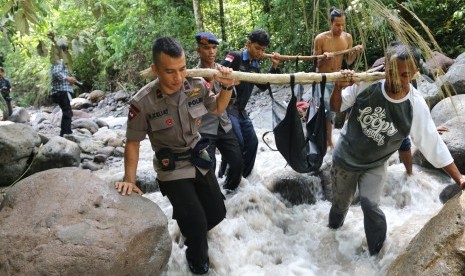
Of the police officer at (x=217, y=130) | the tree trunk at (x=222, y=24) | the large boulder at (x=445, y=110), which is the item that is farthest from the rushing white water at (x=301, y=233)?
the tree trunk at (x=222, y=24)

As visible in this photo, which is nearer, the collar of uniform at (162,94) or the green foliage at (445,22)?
the collar of uniform at (162,94)

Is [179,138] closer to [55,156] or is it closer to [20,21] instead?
[20,21]

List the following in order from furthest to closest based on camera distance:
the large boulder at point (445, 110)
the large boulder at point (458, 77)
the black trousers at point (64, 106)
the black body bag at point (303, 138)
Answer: the black trousers at point (64, 106) < the large boulder at point (458, 77) < the large boulder at point (445, 110) < the black body bag at point (303, 138)

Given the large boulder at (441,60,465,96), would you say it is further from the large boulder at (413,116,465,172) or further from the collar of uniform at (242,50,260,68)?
the collar of uniform at (242,50,260,68)

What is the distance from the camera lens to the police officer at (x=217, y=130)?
168 inches

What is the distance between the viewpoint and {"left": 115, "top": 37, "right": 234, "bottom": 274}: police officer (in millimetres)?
3105

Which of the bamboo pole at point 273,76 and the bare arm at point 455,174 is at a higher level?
the bamboo pole at point 273,76

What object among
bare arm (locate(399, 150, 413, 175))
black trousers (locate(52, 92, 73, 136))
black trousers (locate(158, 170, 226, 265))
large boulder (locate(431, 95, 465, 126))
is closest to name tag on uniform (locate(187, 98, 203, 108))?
black trousers (locate(158, 170, 226, 265))

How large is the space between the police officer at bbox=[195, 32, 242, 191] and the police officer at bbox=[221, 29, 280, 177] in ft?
1.00

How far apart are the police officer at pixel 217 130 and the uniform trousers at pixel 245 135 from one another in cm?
24

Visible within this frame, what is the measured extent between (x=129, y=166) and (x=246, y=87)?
2193mm

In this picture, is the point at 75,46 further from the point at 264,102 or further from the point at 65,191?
the point at 264,102

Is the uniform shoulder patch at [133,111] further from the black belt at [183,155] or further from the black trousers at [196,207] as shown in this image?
the black trousers at [196,207]

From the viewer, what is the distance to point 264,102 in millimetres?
10562
